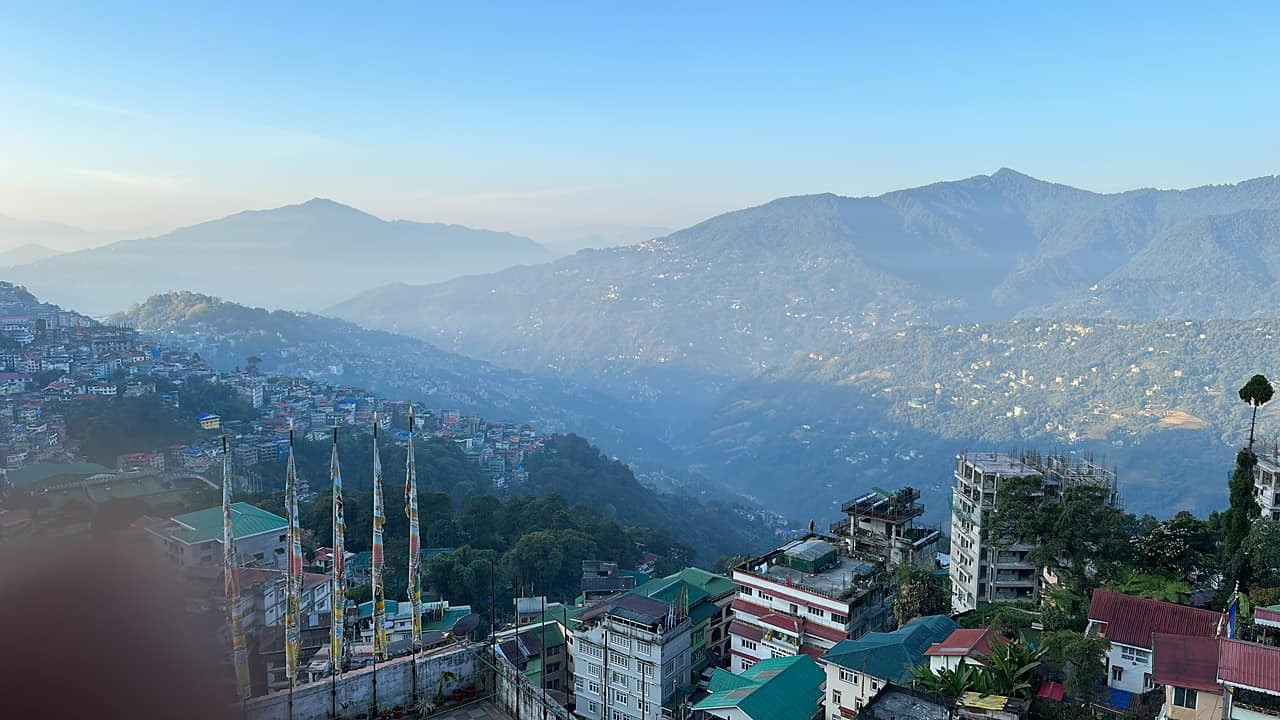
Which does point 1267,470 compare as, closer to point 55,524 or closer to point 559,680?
point 559,680

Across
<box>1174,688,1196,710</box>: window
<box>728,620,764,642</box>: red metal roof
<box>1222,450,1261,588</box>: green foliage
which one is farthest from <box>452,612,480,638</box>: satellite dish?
<box>1222,450,1261,588</box>: green foliage

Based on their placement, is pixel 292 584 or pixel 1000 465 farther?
pixel 1000 465

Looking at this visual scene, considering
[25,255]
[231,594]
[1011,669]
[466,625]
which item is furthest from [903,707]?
[25,255]

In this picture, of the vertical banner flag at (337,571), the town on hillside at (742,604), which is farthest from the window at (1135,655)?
the vertical banner flag at (337,571)

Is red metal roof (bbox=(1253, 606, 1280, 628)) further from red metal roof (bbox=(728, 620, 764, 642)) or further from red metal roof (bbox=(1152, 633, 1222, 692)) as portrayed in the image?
red metal roof (bbox=(728, 620, 764, 642))

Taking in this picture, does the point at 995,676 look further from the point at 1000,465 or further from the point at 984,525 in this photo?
the point at 1000,465
